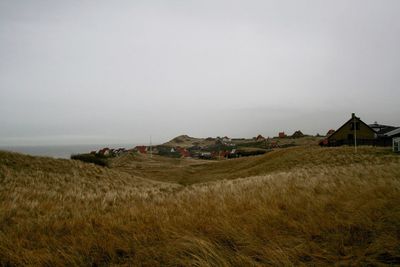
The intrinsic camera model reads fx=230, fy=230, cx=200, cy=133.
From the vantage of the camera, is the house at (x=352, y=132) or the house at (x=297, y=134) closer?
the house at (x=352, y=132)

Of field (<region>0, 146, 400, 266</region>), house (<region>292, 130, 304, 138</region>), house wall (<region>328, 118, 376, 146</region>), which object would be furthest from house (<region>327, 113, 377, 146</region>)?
house (<region>292, 130, 304, 138</region>)

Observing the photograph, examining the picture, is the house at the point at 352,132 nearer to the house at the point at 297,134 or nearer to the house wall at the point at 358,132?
the house wall at the point at 358,132

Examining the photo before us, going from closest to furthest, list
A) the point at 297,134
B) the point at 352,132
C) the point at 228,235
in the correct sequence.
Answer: the point at 228,235, the point at 352,132, the point at 297,134

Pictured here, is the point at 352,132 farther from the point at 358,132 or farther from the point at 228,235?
the point at 228,235

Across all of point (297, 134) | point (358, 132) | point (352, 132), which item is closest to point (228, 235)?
point (352, 132)

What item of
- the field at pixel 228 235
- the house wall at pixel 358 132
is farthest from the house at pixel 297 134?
the field at pixel 228 235

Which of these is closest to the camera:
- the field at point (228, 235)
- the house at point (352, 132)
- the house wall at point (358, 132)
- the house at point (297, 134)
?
the field at point (228, 235)

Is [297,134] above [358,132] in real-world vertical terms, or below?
above

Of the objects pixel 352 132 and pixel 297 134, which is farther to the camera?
pixel 297 134

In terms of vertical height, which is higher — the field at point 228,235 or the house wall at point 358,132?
the house wall at point 358,132

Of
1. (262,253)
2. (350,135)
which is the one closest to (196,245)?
(262,253)

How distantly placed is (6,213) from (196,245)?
454cm

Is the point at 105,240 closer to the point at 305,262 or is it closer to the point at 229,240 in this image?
the point at 229,240

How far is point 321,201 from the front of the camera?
4.28m
